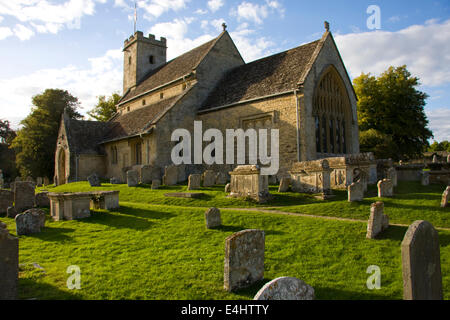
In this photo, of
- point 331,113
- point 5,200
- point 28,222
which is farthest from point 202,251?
point 331,113

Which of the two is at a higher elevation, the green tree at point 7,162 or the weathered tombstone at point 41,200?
the green tree at point 7,162

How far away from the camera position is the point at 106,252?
7.43 m

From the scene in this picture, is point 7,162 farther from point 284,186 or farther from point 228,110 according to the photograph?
point 284,186

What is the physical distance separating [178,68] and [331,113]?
45.3 feet

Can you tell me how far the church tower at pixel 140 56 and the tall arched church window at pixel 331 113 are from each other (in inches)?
840

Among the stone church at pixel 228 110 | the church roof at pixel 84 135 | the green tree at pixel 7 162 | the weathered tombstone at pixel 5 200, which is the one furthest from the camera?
the green tree at pixel 7 162

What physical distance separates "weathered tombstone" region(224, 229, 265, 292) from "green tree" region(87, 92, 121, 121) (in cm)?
4497

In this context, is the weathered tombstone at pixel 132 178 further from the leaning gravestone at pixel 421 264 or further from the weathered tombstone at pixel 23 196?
the leaning gravestone at pixel 421 264

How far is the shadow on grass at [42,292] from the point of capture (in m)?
5.01

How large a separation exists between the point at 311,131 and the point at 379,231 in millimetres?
11159

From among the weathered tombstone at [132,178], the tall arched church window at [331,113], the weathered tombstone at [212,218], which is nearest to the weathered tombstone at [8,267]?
the weathered tombstone at [212,218]

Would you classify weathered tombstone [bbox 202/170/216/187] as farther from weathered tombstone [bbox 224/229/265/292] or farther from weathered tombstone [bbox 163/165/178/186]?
weathered tombstone [bbox 224/229/265/292]

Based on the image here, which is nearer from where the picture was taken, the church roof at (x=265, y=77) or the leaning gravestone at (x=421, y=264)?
the leaning gravestone at (x=421, y=264)

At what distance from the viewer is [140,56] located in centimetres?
3472
